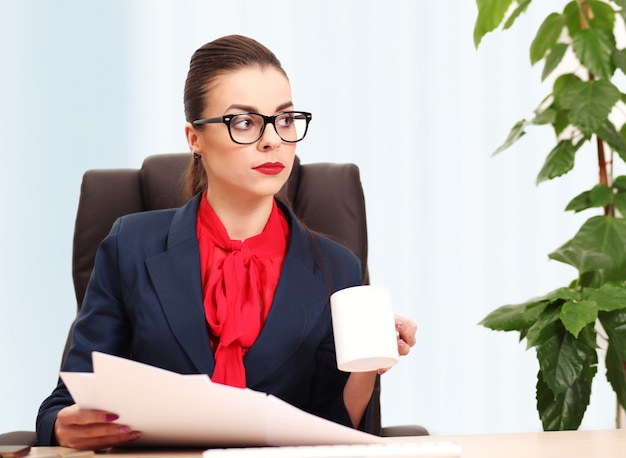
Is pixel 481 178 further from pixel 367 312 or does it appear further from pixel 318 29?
pixel 367 312

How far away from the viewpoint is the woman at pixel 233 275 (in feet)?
4.30

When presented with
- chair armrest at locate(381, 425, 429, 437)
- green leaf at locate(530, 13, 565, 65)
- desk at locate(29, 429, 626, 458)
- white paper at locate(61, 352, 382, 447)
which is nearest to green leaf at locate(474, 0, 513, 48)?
green leaf at locate(530, 13, 565, 65)

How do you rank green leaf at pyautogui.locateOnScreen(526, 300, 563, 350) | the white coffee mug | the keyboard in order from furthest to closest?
Answer: 1. green leaf at pyautogui.locateOnScreen(526, 300, 563, 350)
2. the white coffee mug
3. the keyboard

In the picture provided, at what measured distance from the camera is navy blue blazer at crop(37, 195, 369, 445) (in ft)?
4.34

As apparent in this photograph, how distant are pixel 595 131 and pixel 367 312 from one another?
1292 millimetres

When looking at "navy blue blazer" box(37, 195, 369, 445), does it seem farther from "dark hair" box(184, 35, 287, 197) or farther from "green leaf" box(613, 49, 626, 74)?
"green leaf" box(613, 49, 626, 74)

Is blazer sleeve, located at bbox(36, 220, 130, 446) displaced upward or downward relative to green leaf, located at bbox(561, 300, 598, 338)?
upward

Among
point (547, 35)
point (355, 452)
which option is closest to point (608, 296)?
point (547, 35)

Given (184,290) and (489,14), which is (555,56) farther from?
(184,290)

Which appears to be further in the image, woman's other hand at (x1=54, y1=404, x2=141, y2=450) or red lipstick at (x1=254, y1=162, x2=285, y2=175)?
red lipstick at (x1=254, y1=162, x2=285, y2=175)

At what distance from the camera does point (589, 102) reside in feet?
6.59

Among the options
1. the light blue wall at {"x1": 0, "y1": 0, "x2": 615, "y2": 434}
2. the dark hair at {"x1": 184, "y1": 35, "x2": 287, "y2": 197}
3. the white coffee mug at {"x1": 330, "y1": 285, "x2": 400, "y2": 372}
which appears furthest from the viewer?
the light blue wall at {"x1": 0, "y1": 0, "x2": 615, "y2": 434}

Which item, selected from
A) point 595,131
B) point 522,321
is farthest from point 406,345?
point 595,131

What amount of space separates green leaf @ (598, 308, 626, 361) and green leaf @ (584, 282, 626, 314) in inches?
1.5
